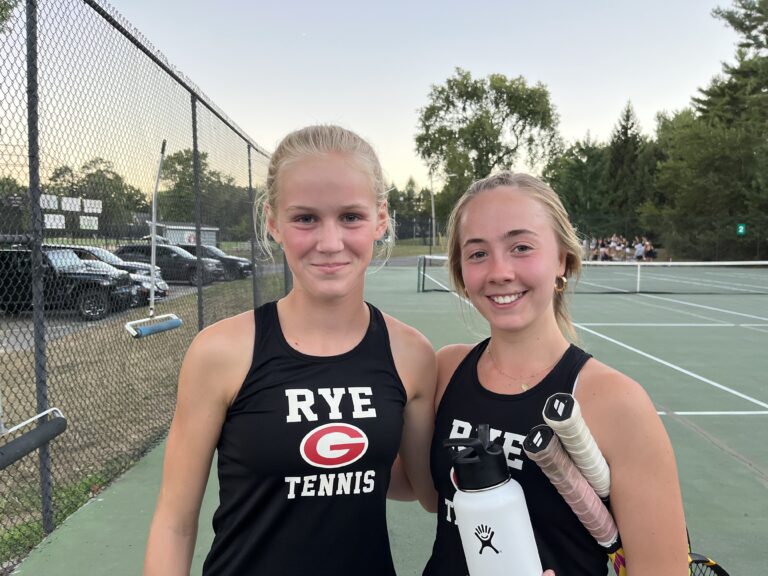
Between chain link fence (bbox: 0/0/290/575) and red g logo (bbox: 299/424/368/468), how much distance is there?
230 centimetres

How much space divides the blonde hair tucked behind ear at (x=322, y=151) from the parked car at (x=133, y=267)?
2.36m

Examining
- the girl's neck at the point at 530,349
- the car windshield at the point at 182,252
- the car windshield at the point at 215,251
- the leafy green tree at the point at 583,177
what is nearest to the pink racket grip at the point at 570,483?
the girl's neck at the point at 530,349

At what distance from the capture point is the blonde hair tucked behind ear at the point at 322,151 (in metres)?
1.52

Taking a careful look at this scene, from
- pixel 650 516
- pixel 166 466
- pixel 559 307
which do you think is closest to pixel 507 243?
pixel 559 307

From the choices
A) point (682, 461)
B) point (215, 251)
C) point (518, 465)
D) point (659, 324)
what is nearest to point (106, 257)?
point (215, 251)

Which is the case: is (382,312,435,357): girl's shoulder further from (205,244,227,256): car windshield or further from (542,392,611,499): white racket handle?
(205,244,227,256): car windshield

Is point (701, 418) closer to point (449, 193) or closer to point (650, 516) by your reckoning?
point (650, 516)

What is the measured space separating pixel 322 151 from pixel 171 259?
508 cm

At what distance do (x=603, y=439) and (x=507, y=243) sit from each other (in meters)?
0.52

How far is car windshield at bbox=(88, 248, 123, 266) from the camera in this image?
417 cm

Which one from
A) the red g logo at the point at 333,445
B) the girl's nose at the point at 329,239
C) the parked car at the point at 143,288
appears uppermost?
the girl's nose at the point at 329,239

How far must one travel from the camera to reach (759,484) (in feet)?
13.1

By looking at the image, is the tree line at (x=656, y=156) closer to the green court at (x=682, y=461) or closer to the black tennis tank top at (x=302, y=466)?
the green court at (x=682, y=461)

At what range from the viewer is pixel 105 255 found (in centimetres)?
441
